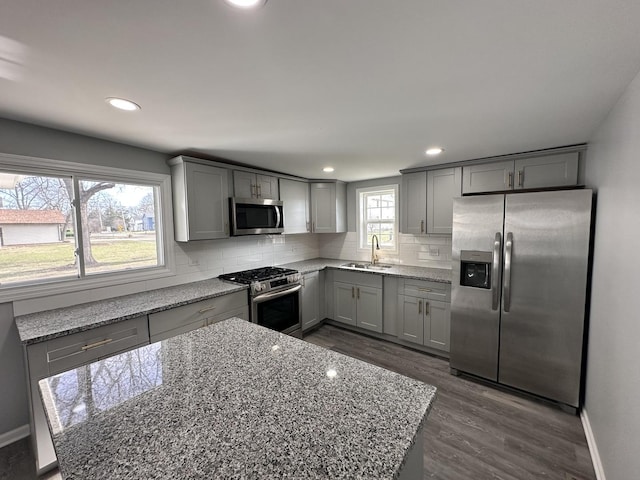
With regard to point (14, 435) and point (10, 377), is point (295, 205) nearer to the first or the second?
point (10, 377)

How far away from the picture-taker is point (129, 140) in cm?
227

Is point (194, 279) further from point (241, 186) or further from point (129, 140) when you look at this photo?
point (129, 140)

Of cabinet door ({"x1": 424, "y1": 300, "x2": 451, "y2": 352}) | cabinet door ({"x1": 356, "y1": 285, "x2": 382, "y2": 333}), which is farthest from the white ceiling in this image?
cabinet door ({"x1": 356, "y1": 285, "x2": 382, "y2": 333})

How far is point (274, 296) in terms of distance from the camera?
9.97ft

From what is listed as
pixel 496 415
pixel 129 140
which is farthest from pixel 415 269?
pixel 129 140

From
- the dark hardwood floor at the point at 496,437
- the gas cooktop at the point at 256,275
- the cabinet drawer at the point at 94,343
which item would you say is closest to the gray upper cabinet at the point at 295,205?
the gas cooktop at the point at 256,275

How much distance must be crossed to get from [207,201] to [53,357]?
1.65 meters

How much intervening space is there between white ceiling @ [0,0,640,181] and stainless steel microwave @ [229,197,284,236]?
0.99m

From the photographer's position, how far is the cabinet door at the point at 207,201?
2646 mm

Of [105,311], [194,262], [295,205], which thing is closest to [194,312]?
[105,311]

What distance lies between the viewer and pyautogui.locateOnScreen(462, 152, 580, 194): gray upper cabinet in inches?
98.6

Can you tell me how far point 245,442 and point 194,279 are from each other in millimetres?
2510

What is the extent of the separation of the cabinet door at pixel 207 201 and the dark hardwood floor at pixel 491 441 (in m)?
1.97

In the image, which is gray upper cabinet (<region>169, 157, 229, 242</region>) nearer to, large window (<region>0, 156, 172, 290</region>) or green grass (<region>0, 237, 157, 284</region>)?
large window (<region>0, 156, 172, 290</region>)
